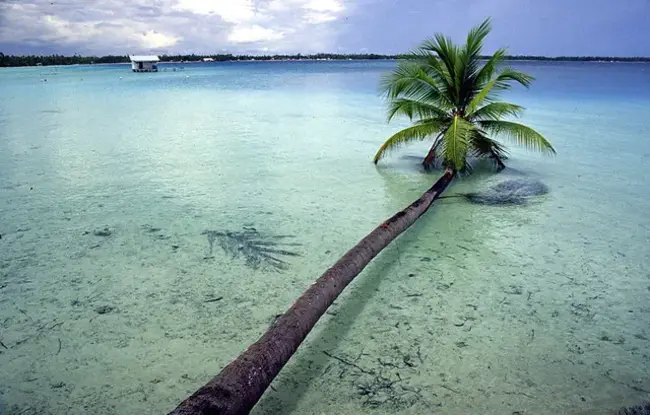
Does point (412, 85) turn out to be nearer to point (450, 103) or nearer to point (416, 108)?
point (416, 108)

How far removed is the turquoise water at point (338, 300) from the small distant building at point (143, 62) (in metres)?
62.4

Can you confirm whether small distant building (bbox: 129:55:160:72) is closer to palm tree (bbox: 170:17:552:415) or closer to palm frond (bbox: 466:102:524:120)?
palm tree (bbox: 170:17:552:415)

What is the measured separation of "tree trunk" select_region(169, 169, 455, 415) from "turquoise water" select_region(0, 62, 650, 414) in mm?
440

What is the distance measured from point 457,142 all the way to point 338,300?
499 cm

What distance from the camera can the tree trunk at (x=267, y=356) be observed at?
8.34ft

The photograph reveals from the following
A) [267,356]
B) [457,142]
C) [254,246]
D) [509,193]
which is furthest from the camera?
[509,193]

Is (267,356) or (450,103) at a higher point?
(450,103)

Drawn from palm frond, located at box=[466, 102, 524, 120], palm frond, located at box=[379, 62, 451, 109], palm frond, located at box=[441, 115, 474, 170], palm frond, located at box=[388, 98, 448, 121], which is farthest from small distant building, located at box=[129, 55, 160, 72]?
palm frond, located at box=[441, 115, 474, 170]

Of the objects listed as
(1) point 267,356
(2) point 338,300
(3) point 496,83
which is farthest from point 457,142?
(1) point 267,356

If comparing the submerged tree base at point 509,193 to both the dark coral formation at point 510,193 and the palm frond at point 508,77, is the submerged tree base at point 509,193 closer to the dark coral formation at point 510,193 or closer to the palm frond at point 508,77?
the dark coral formation at point 510,193

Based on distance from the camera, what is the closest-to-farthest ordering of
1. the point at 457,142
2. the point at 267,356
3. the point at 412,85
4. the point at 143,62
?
the point at 267,356
the point at 457,142
the point at 412,85
the point at 143,62

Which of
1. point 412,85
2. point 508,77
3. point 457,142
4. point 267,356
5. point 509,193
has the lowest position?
point 509,193

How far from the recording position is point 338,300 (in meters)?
4.66

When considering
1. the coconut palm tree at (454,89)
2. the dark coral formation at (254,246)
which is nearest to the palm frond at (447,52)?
the coconut palm tree at (454,89)
